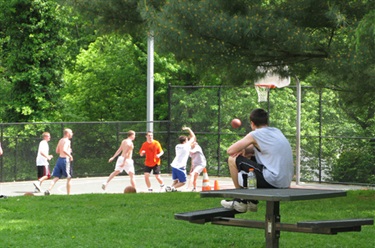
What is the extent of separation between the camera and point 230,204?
33.7 ft

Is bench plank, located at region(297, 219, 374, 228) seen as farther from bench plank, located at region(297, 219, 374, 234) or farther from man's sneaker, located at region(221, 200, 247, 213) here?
man's sneaker, located at region(221, 200, 247, 213)

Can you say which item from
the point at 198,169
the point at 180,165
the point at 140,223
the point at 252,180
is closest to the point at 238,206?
the point at 252,180

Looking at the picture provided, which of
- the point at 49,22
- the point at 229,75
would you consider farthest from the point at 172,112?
the point at 229,75

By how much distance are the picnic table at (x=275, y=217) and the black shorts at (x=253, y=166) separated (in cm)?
41

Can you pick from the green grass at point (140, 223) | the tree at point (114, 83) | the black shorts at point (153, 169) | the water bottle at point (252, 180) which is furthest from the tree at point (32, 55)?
the water bottle at point (252, 180)

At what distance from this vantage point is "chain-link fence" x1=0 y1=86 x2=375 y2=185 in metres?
30.6

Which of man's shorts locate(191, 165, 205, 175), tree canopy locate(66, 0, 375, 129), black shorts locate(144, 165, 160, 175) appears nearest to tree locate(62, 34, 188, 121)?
black shorts locate(144, 165, 160, 175)

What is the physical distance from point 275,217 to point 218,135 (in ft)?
79.6

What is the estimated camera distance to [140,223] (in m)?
13.4

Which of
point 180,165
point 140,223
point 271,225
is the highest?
point 180,165

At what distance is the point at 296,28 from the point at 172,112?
19.2m

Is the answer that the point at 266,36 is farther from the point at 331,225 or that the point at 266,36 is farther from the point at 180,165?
the point at 180,165

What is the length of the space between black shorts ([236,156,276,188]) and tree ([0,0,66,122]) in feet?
99.9

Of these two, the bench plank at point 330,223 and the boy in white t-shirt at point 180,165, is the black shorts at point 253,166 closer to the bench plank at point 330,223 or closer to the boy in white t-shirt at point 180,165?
the bench plank at point 330,223
